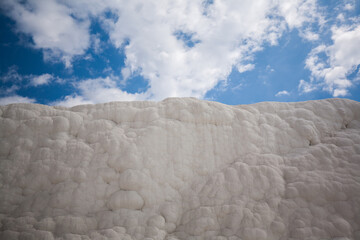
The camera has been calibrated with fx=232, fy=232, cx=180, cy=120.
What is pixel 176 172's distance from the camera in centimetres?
696

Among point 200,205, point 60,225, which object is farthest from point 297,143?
point 60,225

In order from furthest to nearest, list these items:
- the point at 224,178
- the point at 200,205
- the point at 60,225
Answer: the point at 224,178 → the point at 200,205 → the point at 60,225

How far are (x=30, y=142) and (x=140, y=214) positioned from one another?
3.82 meters

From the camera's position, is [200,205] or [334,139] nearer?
[200,205]

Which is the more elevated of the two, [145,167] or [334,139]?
[334,139]

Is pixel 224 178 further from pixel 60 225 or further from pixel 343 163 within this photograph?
pixel 60 225

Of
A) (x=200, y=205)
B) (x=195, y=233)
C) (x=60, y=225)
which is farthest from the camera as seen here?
(x=200, y=205)

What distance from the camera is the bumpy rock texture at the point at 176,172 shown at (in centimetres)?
568

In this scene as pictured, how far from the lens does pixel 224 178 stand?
6906 mm

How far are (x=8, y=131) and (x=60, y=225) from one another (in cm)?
334

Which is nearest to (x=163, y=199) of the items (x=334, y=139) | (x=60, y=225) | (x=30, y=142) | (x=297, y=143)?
(x=60, y=225)

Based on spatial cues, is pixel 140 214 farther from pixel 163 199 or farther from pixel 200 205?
pixel 200 205

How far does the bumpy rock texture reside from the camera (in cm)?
568

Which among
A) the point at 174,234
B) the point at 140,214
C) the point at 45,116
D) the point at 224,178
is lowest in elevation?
the point at 174,234
